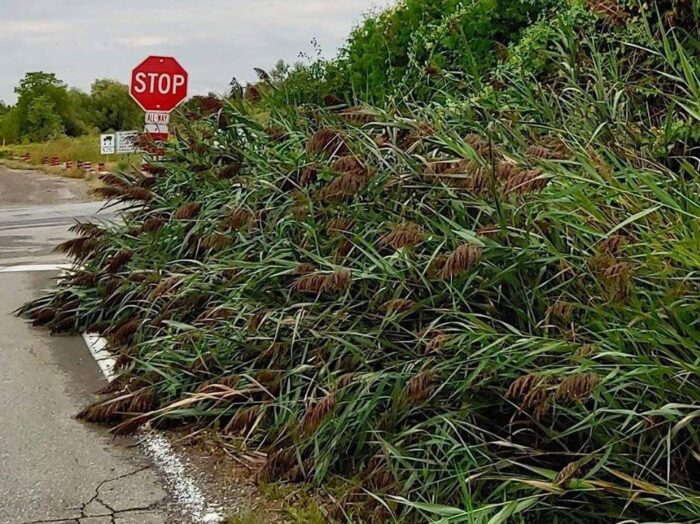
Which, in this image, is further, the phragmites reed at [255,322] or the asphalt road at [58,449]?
the phragmites reed at [255,322]

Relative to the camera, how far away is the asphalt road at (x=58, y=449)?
465cm

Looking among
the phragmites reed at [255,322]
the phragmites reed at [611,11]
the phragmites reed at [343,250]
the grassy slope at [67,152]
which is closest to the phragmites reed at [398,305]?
the phragmites reed at [343,250]

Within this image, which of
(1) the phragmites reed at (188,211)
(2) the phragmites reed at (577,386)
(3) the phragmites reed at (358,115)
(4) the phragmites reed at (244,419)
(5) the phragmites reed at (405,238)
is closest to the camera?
(2) the phragmites reed at (577,386)

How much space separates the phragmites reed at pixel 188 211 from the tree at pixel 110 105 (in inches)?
2882

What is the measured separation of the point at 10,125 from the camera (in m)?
79.3

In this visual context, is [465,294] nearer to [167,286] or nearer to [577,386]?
[577,386]

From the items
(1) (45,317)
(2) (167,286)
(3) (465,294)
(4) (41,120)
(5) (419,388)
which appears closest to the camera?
(5) (419,388)

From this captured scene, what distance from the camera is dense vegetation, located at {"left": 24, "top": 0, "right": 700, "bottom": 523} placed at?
149 inches

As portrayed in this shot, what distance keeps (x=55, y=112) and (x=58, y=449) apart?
78.1m

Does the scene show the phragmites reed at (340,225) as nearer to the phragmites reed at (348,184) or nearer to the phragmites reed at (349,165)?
the phragmites reed at (348,184)

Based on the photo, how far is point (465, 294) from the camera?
475cm

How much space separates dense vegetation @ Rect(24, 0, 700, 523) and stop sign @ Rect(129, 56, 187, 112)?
7039 millimetres

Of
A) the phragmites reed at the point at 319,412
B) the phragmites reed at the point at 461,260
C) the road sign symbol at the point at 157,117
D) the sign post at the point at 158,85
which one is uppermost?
the sign post at the point at 158,85

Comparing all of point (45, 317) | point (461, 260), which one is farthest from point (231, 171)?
point (461, 260)
